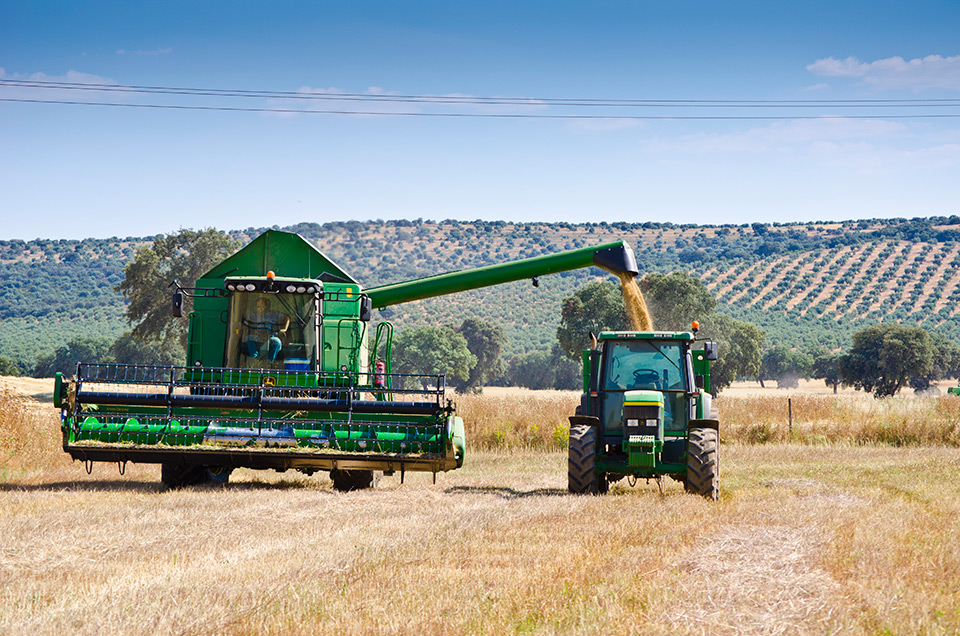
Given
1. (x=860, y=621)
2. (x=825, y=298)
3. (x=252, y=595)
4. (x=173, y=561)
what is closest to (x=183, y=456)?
(x=173, y=561)

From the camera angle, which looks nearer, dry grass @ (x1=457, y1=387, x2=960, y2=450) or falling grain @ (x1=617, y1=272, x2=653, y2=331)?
falling grain @ (x1=617, y1=272, x2=653, y2=331)

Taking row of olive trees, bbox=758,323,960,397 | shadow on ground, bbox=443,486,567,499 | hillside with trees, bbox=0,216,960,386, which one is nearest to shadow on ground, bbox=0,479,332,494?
shadow on ground, bbox=443,486,567,499

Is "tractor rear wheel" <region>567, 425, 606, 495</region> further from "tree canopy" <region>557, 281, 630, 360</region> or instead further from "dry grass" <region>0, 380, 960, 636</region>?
"tree canopy" <region>557, 281, 630, 360</region>

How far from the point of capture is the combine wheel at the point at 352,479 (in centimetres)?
1305

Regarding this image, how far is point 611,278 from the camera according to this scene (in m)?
101

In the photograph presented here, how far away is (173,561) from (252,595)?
1.42 m

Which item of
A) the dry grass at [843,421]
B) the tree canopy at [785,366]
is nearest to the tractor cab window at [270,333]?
the dry grass at [843,421]

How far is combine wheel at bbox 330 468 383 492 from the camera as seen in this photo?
13.1 m

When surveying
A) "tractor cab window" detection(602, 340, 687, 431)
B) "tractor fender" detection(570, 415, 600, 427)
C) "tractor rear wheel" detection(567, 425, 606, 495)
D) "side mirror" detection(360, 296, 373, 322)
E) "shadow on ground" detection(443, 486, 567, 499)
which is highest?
"side mirror" detection(360, 296, 373, 322)

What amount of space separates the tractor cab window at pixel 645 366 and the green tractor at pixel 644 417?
0.01 m

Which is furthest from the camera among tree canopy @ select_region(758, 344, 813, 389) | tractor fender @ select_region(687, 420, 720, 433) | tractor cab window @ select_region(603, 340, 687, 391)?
tree canopy @ select_region(758, 344, 813, 389)

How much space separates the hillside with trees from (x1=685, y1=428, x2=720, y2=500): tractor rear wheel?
63910 millimetres

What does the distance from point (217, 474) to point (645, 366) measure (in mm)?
6197

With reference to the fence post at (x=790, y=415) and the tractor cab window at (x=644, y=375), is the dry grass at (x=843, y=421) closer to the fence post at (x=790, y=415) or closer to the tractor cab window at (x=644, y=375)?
the fence post at (x=790, y=415)
